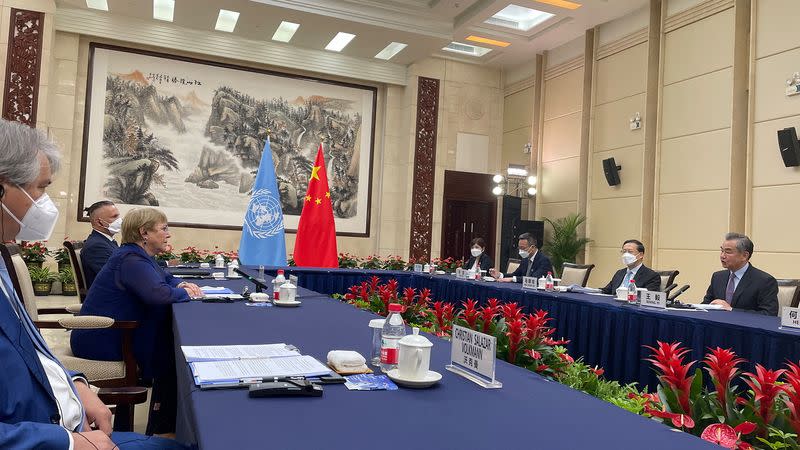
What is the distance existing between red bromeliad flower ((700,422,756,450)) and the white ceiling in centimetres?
723

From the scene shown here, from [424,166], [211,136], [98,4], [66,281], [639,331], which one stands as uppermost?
[98,4]

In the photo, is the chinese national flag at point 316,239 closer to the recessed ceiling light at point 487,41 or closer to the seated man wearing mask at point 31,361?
the recessed ceiling light at point 487,41

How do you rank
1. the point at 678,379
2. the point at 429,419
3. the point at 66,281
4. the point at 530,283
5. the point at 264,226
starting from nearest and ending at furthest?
1. the point at 429,419
2. the point at 678,379
3. the point at 530,283
4. the point at 264,226
5. the point at 66,281

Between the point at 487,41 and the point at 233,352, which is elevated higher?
the point at 487,41

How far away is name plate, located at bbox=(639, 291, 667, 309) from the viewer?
12.4 ft

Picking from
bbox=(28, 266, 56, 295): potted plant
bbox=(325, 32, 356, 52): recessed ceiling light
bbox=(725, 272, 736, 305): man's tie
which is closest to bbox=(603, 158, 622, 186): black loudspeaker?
bbox=(725, 272, 736, 305): man's tie

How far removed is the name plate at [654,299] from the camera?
3.79m

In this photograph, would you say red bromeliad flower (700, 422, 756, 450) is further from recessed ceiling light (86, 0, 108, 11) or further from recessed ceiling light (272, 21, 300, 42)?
recessed ceiling light (86, 0, 108, 11)

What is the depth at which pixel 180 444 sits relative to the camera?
145 centimetres

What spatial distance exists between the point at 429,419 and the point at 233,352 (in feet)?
2.42

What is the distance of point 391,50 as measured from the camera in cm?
938

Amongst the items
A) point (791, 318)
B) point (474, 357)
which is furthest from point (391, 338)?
point (791, 318)

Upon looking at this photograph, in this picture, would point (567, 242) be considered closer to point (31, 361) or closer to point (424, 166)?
point (424, 166)

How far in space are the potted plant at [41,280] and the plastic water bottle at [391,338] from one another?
7.76 m
